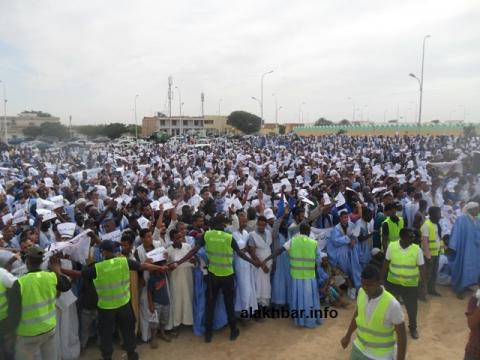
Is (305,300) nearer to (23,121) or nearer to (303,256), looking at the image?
(303,256)

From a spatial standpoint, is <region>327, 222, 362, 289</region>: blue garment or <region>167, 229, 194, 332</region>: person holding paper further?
<region>327, 222, 362, 289</region>: blue garment

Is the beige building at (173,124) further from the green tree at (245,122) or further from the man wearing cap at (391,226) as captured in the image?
the man wearing cap at (391,226)

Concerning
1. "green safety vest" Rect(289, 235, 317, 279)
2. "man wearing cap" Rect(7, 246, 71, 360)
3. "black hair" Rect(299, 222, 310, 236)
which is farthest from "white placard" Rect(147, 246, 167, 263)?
"black hair" Rect(299, 222, 310, 236)

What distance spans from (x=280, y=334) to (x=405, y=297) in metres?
1.67

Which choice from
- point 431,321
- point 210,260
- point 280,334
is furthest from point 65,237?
point 431,321

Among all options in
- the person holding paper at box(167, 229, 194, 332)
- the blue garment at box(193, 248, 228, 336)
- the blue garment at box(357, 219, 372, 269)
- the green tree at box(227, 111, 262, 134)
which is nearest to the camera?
the person holding paper at box(167, 229, 194, 332)

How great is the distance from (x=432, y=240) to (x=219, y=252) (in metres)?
3.55

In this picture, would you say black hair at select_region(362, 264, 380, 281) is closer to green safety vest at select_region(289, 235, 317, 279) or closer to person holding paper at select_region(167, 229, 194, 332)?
green safety vest at select_region(289, 235, 317, 279)

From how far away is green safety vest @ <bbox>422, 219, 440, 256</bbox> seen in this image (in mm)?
6309

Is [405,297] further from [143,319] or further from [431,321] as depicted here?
[143,319]

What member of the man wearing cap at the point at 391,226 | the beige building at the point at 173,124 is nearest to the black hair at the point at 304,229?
the man wearing cap at the point at 391,226

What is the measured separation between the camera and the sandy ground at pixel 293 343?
16.2ft

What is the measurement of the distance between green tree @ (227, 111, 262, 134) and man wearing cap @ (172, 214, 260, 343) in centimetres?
8195

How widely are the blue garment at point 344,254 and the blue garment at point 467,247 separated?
1689 millimetres
